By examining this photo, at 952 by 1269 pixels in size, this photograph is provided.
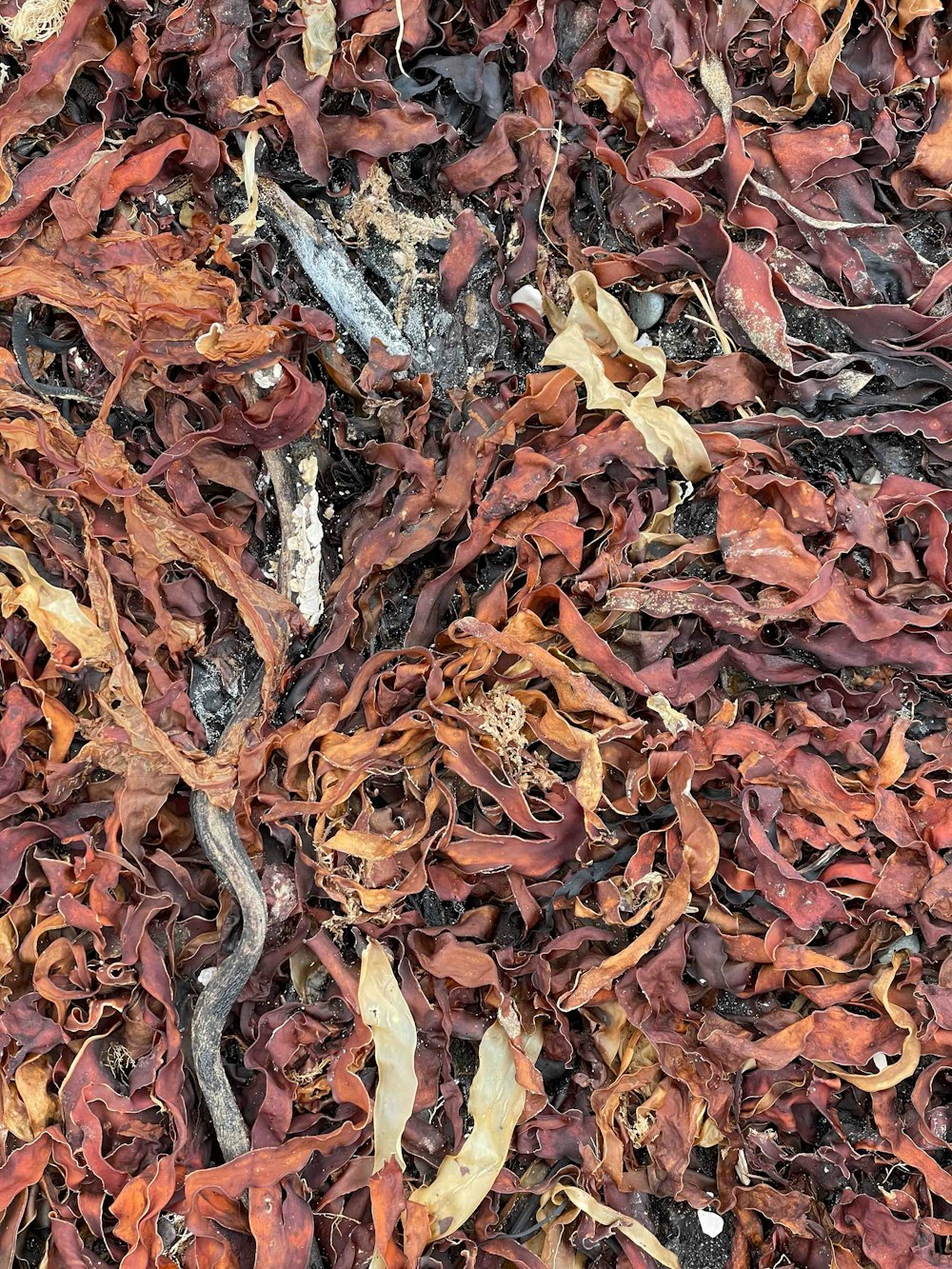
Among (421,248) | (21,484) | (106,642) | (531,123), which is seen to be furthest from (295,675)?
(531,123)

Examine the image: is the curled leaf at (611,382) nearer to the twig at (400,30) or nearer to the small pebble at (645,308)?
the small pebble at (645,308)

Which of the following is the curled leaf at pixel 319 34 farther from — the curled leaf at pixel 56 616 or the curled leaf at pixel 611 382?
the curled leaf at pixel 56 616

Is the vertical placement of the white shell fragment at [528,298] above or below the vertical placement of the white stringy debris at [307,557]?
above

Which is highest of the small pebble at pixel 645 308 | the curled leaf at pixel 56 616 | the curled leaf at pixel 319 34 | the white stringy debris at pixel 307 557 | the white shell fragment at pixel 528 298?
the curled leaf at pixel 319 34

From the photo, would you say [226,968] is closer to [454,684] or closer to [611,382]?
[454,684]

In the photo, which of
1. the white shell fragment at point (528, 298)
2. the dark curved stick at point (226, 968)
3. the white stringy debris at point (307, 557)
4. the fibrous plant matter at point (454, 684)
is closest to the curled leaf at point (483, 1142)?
the fibrous plant matter at point (454, 684)

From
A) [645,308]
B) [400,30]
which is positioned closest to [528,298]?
[645,308]
